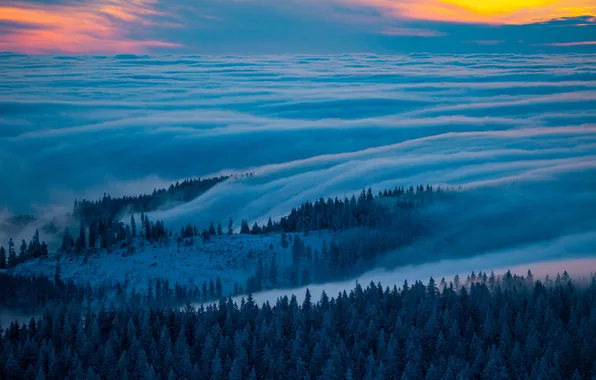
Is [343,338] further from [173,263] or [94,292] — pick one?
[94,292]

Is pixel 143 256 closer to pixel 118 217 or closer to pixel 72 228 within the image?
pixel 118 217

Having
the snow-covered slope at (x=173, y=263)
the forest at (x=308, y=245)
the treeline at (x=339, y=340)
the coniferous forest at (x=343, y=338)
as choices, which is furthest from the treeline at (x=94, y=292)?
the treeline at (x=339, y=340)

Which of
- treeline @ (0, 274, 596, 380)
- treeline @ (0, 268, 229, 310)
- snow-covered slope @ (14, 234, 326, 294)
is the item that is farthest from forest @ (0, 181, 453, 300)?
treeline @ (0, 274, 596, 380)

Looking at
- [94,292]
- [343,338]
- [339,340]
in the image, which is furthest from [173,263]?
[339,340]

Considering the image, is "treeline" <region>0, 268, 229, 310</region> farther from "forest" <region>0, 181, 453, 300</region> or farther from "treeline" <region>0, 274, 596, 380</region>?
"treeline" <region>0, 274, 596, 380</region>

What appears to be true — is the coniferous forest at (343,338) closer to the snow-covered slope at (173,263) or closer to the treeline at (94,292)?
the treeline at (94,292)

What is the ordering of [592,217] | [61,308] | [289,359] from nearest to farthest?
[289,359] < [61,308] < [592,217]

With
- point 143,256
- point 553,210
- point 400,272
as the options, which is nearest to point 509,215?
point 553,210

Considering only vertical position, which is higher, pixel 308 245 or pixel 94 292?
pixel 308 245
